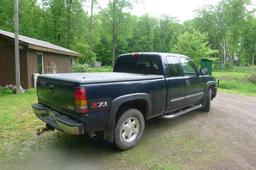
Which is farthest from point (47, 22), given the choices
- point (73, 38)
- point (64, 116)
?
point (64, 116)

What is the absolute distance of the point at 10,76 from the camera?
12945mm

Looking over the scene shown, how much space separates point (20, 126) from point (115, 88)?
3.18 m

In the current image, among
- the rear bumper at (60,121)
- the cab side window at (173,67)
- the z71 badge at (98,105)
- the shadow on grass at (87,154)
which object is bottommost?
the shadow on grass at (87,154)

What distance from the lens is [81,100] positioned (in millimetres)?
3588

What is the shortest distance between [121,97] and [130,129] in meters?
0.79

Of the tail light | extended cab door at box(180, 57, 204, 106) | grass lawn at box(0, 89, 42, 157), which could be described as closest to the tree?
grass lawn at box(0, 89, 42, 157)

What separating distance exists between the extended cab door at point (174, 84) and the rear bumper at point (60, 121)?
91.3 inches

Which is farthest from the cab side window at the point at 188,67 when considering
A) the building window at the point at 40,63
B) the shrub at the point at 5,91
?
the building window at the point at 40,63

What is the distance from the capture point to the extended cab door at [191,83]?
6.03 meters

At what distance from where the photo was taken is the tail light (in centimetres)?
358

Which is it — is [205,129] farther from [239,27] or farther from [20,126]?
[239,27]

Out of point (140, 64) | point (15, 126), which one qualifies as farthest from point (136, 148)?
point (15, 126)

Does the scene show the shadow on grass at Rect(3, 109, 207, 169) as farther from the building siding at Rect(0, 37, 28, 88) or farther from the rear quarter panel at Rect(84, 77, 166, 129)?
the building siding at Rect(0, 37, 28, 88)

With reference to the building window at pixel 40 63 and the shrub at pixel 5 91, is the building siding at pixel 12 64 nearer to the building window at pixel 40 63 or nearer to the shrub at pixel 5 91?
the building window at pixel 40 63
